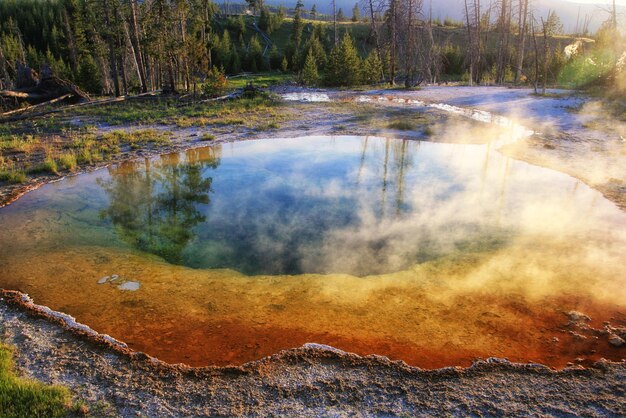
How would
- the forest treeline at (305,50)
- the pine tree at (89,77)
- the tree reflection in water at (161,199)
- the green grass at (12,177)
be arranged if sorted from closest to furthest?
1. the tree reflection in water at (161,199)
2. the green grass at (12,177)
3. the forest treeline at (305,50)
4. the pine tree at (89,77)

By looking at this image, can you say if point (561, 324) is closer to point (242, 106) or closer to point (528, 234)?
point (528, 234)

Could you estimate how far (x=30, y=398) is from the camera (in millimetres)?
3717

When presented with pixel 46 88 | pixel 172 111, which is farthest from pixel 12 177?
pixel 46 88

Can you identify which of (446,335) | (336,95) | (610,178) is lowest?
(446,335)

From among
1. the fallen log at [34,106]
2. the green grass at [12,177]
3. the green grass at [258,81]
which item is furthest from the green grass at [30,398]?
the green grass at [258,81]

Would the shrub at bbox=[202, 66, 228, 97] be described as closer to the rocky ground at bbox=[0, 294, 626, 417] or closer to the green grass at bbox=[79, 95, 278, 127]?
the green grass at bbox=[79, 95, 278, 127]

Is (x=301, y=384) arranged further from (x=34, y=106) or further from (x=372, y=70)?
(x=372, y=70)

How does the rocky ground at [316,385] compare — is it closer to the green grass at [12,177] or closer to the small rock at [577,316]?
the small rock at [577,316]

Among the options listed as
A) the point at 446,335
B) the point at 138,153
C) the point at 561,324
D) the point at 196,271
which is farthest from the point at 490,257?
the point at 138,153

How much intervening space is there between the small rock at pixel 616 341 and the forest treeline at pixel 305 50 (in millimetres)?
20689

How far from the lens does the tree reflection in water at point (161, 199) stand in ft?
25.1

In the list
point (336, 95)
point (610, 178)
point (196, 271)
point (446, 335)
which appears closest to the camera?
point (446, 335)

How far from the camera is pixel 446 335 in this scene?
495cm

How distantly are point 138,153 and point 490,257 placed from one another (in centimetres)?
1084
